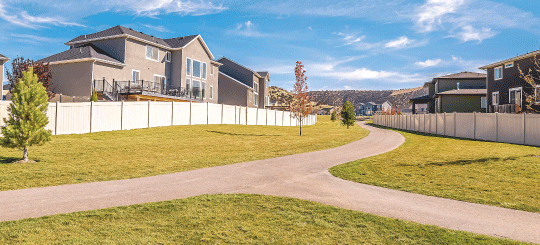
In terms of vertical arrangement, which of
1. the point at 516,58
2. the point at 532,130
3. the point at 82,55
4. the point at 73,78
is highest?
the point at 516,58

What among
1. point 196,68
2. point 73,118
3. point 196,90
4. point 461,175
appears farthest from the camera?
point 196,68

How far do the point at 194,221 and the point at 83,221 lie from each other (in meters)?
2.07

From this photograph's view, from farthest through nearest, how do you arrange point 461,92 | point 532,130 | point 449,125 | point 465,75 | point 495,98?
point 465,75 → point 461,92 → point 495,98 → point 449,125 → point 532,130

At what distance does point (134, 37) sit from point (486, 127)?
34.2 metres

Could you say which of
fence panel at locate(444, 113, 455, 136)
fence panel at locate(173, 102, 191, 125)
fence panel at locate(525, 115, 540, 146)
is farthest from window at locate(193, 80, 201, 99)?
fence panel at locate(525, 115, 540, 146)

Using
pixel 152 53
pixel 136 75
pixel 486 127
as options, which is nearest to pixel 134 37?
pixel 152 53

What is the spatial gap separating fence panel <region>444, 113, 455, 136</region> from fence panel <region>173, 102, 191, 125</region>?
22.9m

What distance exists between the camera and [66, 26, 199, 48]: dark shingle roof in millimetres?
34531

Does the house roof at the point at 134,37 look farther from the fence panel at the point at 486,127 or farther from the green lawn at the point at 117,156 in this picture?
the fence panel at the point at 486,127

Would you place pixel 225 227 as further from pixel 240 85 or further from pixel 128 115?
pixel 240 85

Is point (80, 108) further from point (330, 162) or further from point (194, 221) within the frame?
point (194, 221)

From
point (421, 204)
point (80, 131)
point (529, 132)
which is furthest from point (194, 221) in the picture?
point (529, 132)

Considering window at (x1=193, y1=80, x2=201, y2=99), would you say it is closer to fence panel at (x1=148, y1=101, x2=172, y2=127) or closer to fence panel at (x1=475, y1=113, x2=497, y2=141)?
fence panel at (x1=148, y1=101, x2=172, y2=127)

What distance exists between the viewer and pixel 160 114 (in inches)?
986
